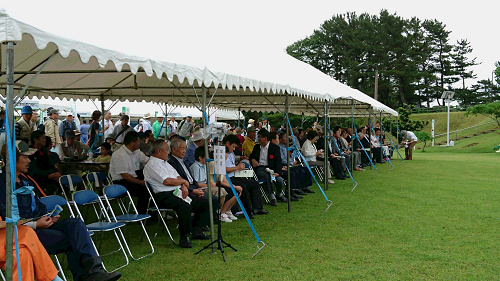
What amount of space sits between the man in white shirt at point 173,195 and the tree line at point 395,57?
1869 inches

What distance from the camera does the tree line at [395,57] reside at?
5153 cm

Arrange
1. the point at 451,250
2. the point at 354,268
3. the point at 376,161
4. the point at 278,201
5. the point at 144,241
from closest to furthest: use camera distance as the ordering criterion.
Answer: the point at 354,268, the point at 451,250, the point at 144,241, the point at 278,201, the point at 376,161

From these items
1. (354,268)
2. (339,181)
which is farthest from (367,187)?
(354,268)

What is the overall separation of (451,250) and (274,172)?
12.9ft

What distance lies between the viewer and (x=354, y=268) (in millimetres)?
4551

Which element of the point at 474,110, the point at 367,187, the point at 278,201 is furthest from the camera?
the point at 474,110

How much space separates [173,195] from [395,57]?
51.5 meters

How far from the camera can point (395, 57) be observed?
172 ft

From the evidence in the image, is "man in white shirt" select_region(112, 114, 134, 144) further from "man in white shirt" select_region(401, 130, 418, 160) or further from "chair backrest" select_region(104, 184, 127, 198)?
"man in white shirt" select_region(401, 130, 418, 160)

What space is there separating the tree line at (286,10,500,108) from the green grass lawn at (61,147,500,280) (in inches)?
1755

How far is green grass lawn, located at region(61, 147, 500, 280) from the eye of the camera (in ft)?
14.5

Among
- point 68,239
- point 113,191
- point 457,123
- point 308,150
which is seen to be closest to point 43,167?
point 113,191

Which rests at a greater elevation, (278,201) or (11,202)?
(11,202)

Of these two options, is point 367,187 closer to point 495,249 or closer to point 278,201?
point 278,201
